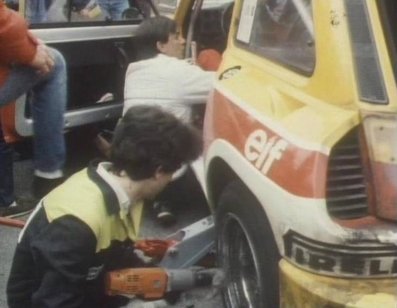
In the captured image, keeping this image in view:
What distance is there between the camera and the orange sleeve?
4418 millimetres

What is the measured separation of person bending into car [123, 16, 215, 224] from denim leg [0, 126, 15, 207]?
2.71 feet

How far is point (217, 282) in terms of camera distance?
12.0ft

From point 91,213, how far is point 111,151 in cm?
30

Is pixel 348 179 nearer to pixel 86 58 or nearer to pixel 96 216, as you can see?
pixel 96 216

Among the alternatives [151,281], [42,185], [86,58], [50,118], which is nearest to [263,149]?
[151,281]

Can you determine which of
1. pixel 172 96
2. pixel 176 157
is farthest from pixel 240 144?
pixel 172 96

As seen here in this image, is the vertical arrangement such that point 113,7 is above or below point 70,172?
above

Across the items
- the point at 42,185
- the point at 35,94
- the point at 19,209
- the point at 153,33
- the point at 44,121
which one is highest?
the point at 153,33

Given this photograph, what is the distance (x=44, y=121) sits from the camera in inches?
197

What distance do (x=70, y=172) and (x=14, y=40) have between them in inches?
60.8

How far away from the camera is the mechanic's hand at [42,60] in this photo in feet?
15.2

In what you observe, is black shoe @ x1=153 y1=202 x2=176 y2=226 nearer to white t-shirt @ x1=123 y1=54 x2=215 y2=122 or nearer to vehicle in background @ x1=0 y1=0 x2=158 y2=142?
white t-shirt @ x1=123 y1=54 x2=215 y2=122

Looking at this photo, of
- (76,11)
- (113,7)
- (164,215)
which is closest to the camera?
(164,215)

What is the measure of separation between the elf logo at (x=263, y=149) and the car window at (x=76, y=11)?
258 cm
